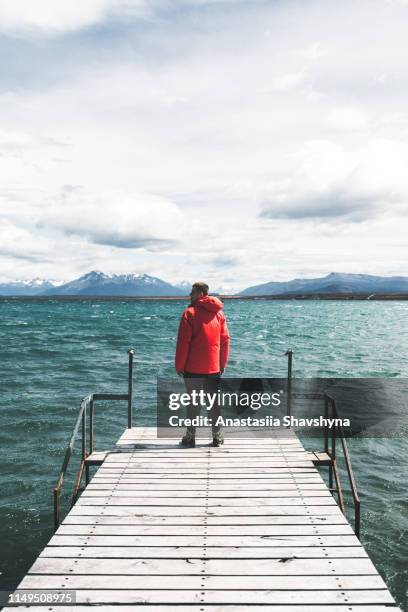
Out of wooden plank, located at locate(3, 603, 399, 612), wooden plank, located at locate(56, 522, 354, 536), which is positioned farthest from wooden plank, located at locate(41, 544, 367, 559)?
wooden plank, located at locate(3, 603, 399, 612)

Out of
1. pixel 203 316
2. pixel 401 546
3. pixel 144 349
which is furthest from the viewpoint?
pixel 144 349

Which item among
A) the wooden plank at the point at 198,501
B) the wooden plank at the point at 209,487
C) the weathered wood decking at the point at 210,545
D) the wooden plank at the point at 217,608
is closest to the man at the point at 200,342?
the weathered wood decking at the point at 210,545

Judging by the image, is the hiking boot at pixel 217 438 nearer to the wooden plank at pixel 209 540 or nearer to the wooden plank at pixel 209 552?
the wooden plank at pixel 209 540

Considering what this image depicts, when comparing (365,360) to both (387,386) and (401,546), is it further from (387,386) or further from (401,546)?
(401,546)

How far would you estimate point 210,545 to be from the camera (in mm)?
5484

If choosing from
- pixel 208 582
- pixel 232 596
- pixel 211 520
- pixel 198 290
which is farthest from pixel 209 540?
pixel 198 290

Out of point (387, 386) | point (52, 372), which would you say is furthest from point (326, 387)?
point (52, 372)

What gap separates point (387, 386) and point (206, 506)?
67.2ft

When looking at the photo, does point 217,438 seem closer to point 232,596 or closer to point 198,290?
point 198,290

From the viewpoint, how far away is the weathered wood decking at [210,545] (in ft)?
15.1

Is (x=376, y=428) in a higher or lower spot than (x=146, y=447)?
lower

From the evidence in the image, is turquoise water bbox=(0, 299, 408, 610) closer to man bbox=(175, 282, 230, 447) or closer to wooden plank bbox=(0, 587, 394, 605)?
wooden plank bbox=(0, 587, 394, 605)

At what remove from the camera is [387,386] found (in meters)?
25.1

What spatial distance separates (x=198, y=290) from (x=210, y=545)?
3833mm
